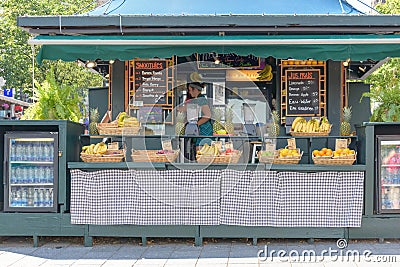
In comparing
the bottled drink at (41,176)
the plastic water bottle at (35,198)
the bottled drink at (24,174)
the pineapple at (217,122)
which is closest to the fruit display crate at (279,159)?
the pineapple at (217,122)

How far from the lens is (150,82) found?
970cm

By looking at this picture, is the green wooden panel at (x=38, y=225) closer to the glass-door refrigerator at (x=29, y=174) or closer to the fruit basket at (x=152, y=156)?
the glass-door refrigerator at (x=29, y=174)

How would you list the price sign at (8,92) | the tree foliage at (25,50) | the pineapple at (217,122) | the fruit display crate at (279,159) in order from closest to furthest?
the fruit display crate at (279,159) → the pineapple at (217,122) → the tree foliage at (25,50) → the price sign at (8,92)

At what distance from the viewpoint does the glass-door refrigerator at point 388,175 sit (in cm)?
736

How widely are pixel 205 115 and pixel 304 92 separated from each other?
1.94 m

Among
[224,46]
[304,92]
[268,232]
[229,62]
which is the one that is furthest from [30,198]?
[304,92]

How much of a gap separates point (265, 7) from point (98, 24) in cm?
295

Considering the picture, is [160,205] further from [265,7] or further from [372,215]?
[265,7]

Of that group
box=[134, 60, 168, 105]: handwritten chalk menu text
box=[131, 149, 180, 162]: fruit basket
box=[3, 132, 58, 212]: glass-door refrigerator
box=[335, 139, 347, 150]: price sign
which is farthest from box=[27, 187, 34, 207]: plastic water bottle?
box=[335, 139, 347, 150]: price sign

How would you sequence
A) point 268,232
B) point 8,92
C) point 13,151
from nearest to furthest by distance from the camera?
point 268,232 → point 13,151 → point 8,92

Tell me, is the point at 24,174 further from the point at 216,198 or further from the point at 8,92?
the point at 8,92

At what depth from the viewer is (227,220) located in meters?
7.43

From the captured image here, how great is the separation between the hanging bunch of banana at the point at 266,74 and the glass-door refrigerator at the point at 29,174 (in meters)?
4.40

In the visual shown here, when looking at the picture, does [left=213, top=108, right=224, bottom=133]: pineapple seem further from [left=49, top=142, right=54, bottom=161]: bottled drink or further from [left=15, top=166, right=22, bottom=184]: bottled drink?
[left=15, top=166, right=22, bottom=184]: bottled drink
